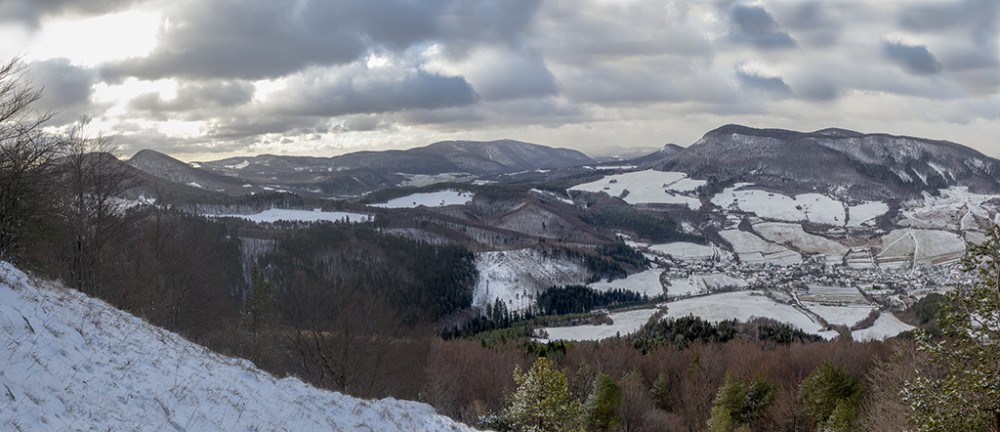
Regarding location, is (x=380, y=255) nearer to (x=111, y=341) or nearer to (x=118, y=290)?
(x=118, y=290)

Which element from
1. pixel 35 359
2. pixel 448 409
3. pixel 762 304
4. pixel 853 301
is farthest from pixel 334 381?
pixel 853 301

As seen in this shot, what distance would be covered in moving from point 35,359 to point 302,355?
28.0m

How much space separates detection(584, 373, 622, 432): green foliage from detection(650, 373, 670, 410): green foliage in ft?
45.2

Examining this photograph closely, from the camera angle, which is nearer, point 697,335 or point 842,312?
point 697,335

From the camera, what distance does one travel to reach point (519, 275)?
15675cm

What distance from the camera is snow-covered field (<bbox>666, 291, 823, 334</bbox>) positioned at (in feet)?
354

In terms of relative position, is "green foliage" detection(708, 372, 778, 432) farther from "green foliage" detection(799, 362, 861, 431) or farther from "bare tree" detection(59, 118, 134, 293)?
"bare tree" detection(59, 118, 134, 293)

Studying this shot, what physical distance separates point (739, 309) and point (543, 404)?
10271 centimetres

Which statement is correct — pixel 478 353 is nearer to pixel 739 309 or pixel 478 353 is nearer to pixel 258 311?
pixel 258 311

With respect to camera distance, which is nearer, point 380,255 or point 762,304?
point 762,304

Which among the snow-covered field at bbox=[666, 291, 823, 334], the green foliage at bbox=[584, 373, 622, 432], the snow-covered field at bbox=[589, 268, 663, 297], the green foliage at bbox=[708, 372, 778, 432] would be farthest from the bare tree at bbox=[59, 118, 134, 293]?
the snow-covered field at bbox=[589, 268, 663, 297]

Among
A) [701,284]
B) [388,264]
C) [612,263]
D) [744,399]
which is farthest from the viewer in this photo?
[612,263]

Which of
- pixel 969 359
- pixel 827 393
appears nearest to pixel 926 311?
pixel 827 393

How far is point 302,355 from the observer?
3822 centimetres
